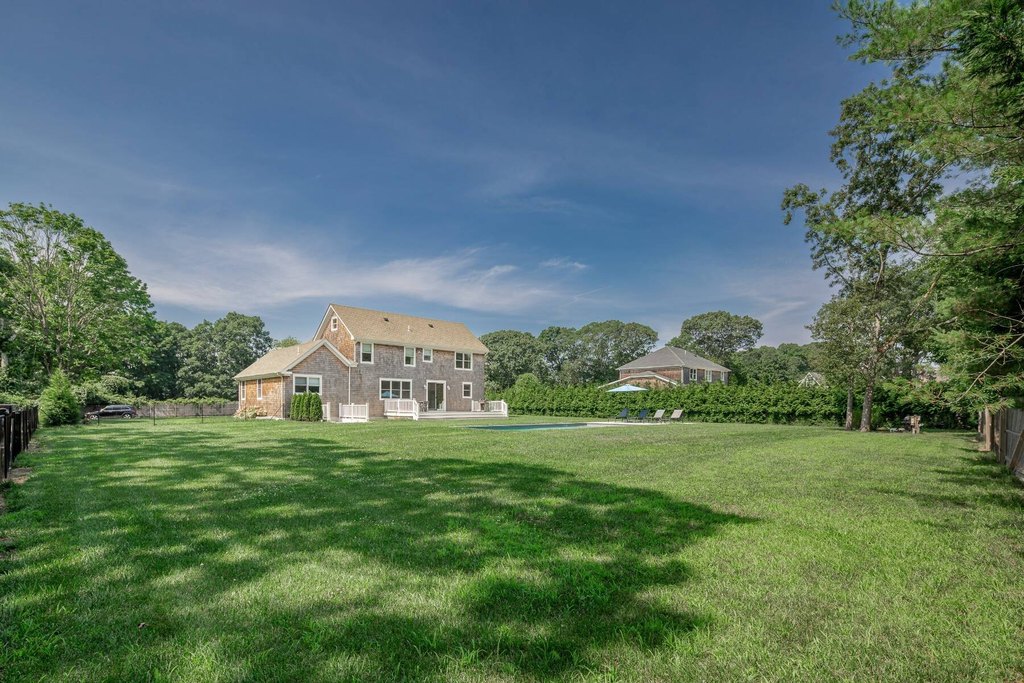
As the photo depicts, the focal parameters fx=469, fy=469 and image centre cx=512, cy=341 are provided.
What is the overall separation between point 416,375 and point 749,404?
19632 mm

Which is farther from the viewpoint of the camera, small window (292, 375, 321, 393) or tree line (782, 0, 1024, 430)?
small window (292, 375, 321, 393)

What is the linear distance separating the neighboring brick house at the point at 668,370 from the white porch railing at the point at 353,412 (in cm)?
2745

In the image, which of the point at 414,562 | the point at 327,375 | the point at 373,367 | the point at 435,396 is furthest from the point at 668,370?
the point at 414,562

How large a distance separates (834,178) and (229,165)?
82.2 feet

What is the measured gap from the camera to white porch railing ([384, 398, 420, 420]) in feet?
88.5

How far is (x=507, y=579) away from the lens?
10.4 feet

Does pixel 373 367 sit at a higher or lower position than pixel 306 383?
higher

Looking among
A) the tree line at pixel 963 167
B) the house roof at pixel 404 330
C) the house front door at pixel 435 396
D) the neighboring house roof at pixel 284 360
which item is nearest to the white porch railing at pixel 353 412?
the neighboring house roof at pixel 284 360

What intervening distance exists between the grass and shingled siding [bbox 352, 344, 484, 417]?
69.4 feet

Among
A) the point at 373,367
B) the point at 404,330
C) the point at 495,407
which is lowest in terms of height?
the point at 495,407

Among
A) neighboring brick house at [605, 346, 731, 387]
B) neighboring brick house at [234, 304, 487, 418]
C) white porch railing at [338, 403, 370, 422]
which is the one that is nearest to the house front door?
neighboring brick house at [234, 304, 487, 418]

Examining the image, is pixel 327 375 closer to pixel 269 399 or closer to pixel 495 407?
pixel 269 399

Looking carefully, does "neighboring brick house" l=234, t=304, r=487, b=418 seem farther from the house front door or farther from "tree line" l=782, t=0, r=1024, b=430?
"tree line" l=782, t=0, r=1024, b=430

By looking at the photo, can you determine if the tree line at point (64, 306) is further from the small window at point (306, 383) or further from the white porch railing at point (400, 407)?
the white porch railing at point (400, 407)
